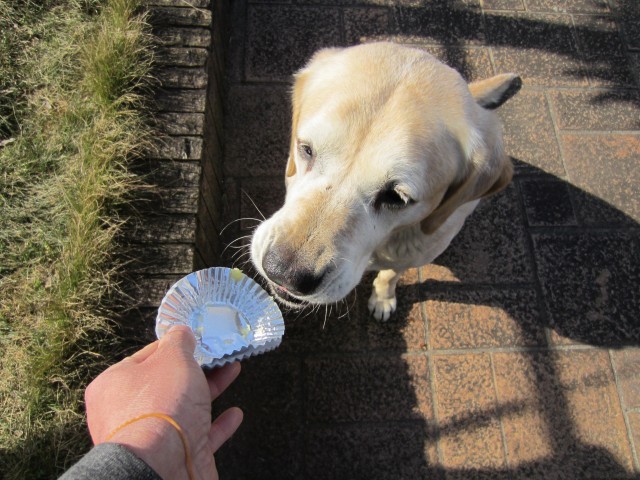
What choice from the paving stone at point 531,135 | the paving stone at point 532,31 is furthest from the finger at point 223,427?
the paving stone at point 532,31

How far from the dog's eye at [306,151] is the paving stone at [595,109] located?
2557 mm

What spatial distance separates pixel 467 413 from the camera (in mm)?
2783

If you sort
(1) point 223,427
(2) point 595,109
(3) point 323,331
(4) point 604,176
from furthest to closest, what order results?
1. (2) point 595,109
2. (4) point 604,176
3. (3) point 323,331
4. (1) point 223,427

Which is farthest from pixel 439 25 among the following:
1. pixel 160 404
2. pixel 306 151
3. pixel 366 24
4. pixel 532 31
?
pixel 160 404

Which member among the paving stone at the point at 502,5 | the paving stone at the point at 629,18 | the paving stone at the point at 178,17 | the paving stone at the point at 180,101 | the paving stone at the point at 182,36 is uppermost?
the paving stone at the point at 178,17

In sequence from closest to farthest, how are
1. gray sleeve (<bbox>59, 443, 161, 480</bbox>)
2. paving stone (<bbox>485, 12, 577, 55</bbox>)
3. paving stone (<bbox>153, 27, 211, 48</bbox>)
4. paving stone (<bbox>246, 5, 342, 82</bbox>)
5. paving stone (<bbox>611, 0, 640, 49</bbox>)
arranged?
1. gray sleeve (<bbox>59, 443, 161, 480</bbox>)
2. paving stone (<bbox>153, 27, 211, 48</bbox>)
3. paving stone (<bbox>246, 5, 342, 82</bbox>)
4. paving stone (<bbox>485, 12, 577, 55</bbox>)
5. paving stone (<bbox>611, 0, 640, 49</bbox>)

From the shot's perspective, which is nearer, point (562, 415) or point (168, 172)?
point (168, 172)

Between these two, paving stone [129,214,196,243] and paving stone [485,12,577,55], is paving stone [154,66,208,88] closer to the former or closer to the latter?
paving stone [129,214,196,243]

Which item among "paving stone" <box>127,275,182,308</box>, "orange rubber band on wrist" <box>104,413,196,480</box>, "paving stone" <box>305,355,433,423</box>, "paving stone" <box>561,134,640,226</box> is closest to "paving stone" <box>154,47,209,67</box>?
"paving stone" <box>127,275,182,308</box>

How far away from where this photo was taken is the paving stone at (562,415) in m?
2.74

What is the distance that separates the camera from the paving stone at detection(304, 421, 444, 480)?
261cm

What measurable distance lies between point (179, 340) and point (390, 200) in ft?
3.15

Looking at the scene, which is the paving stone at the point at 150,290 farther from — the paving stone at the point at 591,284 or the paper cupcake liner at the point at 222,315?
the paving stone at the point at 591,284

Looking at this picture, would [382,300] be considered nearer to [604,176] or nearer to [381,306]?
[381,306]
